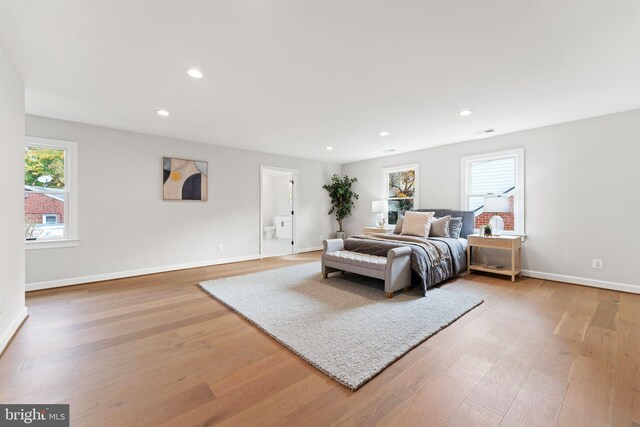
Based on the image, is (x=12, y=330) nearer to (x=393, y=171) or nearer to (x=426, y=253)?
(x=426, y=253)

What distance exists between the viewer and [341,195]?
7020 mm

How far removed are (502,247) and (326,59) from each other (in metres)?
3.73

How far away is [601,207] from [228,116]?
17.3 ft

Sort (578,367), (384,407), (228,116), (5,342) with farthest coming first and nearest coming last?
(228,116) < (5,342) < (578,367) < (384,407)

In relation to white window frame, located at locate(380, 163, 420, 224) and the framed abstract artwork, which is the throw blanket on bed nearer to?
white window frame, located at locate(380, 163, 420, 224)

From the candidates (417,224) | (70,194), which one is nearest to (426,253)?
(417,224)

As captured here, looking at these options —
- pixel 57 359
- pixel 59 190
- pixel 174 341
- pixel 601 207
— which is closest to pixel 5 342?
pixel 57 359

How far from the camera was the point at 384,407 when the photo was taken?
4.99ft

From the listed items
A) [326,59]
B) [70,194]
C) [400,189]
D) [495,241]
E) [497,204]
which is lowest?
[495,241]

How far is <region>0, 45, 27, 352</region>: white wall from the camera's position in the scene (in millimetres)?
2131

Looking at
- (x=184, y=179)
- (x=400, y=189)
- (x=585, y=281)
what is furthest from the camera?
(x=400, y=189)

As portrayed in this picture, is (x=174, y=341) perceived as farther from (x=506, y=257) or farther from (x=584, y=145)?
(x=584, y=145)

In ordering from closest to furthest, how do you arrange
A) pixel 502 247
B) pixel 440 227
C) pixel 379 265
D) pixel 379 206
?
1. pixel 379 265
2. pixel 502 247
3. pixel 440 227
4. pixel 379 206

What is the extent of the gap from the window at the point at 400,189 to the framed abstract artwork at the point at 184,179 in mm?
3993
